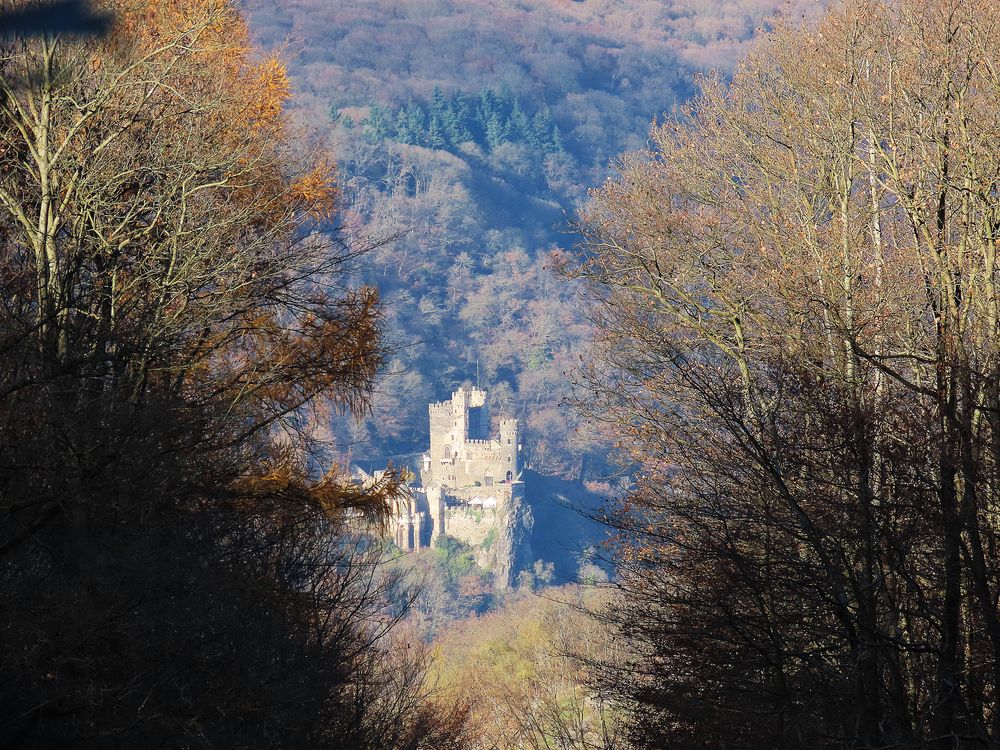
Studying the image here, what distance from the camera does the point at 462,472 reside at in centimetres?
8338

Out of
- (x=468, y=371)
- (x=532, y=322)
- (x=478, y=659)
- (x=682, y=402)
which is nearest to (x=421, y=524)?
(x=468, y=371)

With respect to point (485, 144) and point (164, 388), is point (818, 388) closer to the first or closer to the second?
point (164, 388)

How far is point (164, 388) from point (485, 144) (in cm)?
12865

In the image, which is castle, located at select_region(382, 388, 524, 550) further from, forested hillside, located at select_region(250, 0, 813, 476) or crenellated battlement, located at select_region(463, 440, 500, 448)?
forested hillside, located at select_region(250, 0, 813, 476)

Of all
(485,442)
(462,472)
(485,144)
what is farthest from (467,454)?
(485,144)

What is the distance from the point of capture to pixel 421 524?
75.8 meters

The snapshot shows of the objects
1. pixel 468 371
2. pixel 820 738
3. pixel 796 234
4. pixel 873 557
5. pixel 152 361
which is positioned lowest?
pixel 820 738

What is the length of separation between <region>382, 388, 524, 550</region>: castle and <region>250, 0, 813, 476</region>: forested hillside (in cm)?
422

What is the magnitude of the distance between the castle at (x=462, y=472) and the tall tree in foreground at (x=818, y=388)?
199 ft

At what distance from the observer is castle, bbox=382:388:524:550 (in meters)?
76.1

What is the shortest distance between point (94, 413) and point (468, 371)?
295 ft

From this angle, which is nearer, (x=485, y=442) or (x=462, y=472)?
(x=485, y=442)

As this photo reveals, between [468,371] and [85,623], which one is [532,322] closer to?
[468,371]

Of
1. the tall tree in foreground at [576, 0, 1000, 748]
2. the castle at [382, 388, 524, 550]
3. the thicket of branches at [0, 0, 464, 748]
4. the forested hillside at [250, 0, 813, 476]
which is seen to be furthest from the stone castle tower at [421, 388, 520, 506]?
the thicket of branches at [0, 0, 464, 748]
